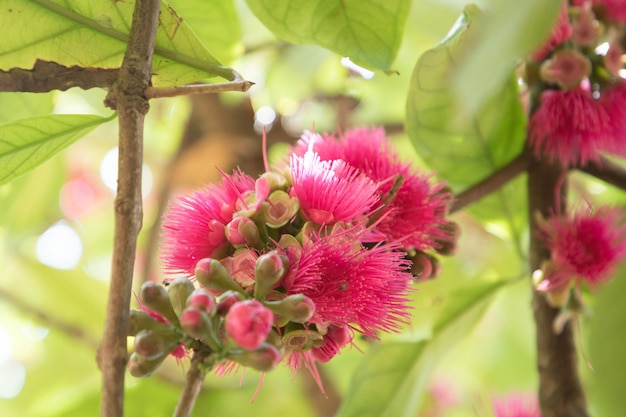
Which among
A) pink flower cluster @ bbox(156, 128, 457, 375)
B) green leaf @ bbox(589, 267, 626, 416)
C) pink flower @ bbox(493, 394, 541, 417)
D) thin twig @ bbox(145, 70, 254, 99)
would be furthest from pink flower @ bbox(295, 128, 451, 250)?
pink flower @ bbox(493, 394, 541, 417)

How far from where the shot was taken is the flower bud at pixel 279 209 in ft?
1.99

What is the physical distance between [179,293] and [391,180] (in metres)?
0.24

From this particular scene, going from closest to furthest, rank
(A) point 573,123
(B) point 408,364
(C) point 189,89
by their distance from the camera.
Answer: (C) point 189,89, (A) point 573,123, (B) point 408,364

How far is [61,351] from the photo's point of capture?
149cm

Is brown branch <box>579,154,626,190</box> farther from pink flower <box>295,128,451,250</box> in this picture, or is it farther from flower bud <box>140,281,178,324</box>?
flower bud <box>140,281,178,324</box>

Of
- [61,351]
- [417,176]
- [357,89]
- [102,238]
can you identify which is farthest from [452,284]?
[102,238]

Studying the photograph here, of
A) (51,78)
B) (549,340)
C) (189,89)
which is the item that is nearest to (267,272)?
(189,89)

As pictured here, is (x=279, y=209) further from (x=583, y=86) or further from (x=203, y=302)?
(x=583, y=86)

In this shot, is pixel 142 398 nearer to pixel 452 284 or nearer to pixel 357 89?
pixel 452 284

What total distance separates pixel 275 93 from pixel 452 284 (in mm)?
526

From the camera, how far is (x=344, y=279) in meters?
0.57

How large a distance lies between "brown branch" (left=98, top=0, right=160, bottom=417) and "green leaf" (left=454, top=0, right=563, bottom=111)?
30 cm

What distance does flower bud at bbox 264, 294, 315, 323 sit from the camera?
521 mm

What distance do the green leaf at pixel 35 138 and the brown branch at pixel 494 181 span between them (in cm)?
45
